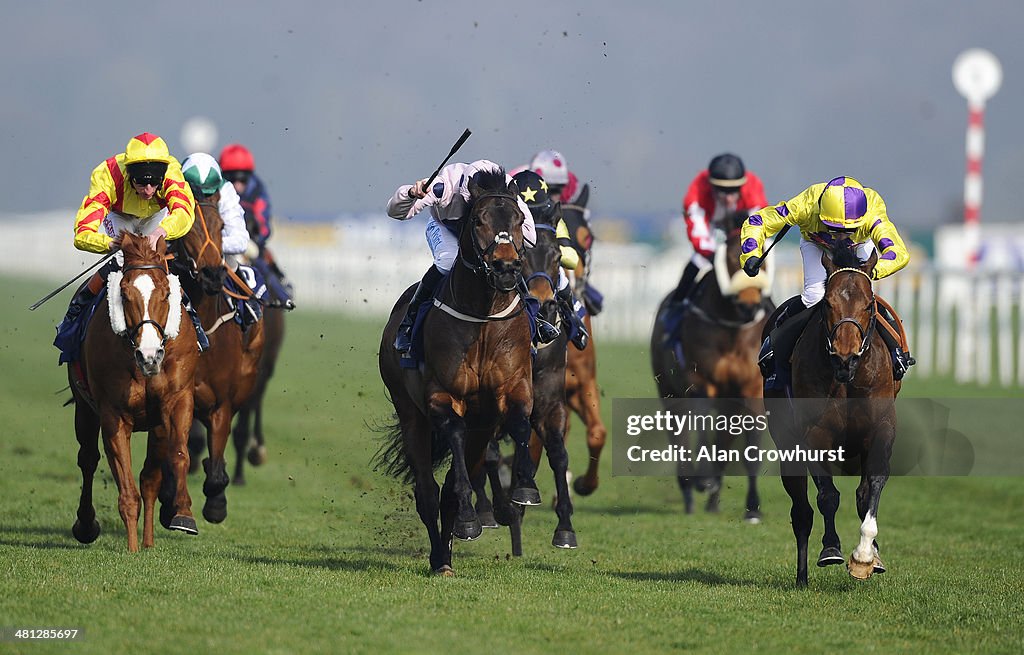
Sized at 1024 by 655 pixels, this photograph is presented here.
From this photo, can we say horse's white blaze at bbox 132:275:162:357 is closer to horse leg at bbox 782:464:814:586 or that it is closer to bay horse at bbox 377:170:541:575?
bay horse at bbox 377:170:541:575

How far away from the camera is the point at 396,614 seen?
6.14m

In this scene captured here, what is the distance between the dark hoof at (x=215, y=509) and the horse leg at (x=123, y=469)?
4.14ft

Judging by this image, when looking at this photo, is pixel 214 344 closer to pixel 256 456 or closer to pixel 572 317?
pixel 572 317

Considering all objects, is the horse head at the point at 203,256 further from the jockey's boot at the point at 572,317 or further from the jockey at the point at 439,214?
the jockey's boot at the point at 572,317

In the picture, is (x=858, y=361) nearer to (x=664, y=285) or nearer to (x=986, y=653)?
(x=986, y=653)

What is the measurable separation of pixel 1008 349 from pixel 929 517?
798 cm

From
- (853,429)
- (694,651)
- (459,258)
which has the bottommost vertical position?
(694,651)

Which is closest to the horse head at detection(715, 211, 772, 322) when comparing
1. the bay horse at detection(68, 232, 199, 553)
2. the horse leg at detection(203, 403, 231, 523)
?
the horse leg at detection(203, 403, 231, 523)

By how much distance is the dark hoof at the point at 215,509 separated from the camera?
910cm

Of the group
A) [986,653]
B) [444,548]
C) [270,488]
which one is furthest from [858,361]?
[270,488]

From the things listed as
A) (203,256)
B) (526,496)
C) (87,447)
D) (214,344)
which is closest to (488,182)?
(526,496)

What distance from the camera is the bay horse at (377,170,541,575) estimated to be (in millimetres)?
7078

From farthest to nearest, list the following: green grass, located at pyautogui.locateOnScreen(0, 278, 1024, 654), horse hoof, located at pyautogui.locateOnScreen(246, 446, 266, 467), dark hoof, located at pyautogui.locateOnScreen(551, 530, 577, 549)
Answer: horse hoof, located at pyautogui.locateOnScreen(246, 446, 266, 467)
dark hoof, located at pyautogui.locateOnScreen(551, 530, 577, 549)
green grass, located at pyautogui.locateOnScreen(0, 278, 1024, 654)

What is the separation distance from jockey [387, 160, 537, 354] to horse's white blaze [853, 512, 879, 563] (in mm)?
2320
